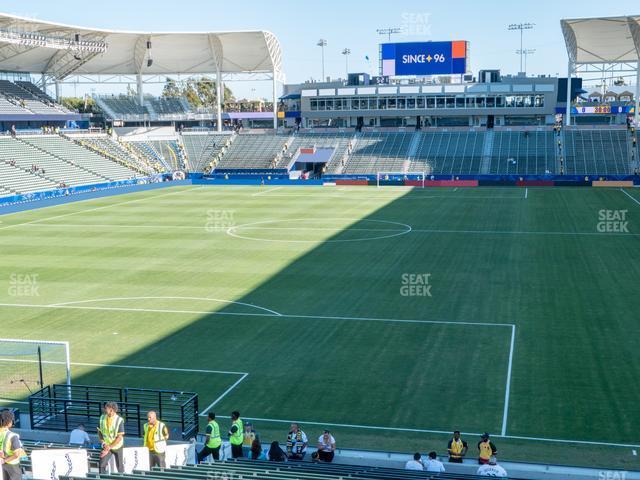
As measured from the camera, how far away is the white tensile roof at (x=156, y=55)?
91312 mm

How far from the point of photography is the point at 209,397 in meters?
21.6

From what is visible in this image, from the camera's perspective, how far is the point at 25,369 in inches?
900

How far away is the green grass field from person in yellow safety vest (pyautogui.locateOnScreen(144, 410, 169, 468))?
5.24 meters

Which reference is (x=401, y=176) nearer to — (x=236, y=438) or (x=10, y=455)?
(x=236, y=438)

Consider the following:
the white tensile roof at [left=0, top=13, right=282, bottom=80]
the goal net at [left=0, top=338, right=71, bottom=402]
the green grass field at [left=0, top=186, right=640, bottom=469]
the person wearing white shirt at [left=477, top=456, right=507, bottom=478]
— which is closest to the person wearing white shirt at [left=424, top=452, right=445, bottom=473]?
the person wearing white shirt at [left=477, top=456, right=507, bottom=478]

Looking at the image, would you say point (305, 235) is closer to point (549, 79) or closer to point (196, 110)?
point (549, 79)

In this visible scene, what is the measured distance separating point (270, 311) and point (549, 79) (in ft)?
265

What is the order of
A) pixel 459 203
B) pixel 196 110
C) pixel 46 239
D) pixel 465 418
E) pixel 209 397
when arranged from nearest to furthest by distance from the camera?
pixel 465 418
pixel 209 397
pixel 46 239
pixel 459 203
pixel 196 110

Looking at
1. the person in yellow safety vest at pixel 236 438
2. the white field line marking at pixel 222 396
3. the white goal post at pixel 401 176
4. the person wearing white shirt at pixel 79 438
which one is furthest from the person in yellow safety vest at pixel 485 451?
the white goal post at pixel 401 176

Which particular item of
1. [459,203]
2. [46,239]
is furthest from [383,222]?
[46,239]

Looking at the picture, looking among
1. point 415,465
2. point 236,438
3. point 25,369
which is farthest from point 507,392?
point 25,369

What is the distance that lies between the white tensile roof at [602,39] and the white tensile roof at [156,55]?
129ft

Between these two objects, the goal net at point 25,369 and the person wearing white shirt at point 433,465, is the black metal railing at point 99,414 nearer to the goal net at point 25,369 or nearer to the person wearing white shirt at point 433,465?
the goal net at point 25,369

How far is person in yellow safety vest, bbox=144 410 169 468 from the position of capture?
13992 millimetres
